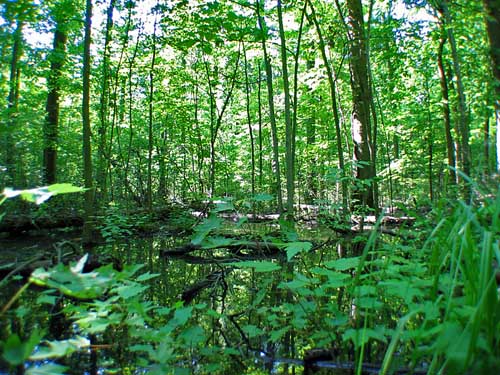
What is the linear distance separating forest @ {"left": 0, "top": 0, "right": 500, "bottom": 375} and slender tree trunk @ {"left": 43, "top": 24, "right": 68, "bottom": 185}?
0.34 feet

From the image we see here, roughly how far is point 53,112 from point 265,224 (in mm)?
8154

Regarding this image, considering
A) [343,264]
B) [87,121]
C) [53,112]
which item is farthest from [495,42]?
[53,112]

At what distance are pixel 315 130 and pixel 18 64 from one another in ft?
36.7

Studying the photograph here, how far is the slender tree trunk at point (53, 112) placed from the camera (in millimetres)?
9613

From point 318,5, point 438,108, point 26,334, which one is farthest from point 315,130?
point 26,334

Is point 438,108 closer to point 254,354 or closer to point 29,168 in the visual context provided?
point 254,354

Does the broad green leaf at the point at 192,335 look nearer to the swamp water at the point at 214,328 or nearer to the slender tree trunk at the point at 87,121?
the swamp water at the point at 214,328

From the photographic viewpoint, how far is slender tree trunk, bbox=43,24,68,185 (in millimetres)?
9613

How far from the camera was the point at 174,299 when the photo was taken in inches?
115

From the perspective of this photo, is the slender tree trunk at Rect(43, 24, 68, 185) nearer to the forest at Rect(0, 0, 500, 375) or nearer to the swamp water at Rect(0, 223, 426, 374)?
the forest at Rect(0, 0, 500, 375)

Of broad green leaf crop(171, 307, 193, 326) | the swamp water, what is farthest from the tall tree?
broad green leaf crop(171, 307, 193, 326)

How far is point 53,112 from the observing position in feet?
38.2

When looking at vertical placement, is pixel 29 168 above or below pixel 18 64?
below

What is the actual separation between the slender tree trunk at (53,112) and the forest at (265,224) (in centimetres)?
10
